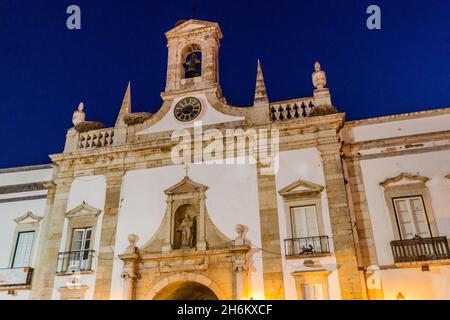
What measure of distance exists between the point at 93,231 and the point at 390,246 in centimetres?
945

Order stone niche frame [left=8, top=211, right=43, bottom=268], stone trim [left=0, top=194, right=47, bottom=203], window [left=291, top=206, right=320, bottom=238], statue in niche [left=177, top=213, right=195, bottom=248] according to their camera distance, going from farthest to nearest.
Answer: stone trim [left=0, top=194, right=47, bottom=203]
stone niche frame [left=8, top=211, right=43, bottom=268]
statue in niche [left=177, top=213, right=195, bottom=248]
window [left=291, top=206, right=320, bottom=238]

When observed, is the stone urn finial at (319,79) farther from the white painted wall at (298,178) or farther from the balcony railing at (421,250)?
the balcony railing at (421,250)

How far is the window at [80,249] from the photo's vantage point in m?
14.7

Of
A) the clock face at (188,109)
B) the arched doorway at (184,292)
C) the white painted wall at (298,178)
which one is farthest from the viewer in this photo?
the clock face at (188,109)

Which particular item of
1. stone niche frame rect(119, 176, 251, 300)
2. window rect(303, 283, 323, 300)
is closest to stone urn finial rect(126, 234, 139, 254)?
stone niche frame rect(119, 176, 251, 300)

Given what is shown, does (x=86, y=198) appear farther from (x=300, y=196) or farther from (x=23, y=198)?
(x=300, y=196)

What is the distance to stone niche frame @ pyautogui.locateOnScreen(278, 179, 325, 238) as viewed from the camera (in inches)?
540

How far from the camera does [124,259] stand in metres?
14.1

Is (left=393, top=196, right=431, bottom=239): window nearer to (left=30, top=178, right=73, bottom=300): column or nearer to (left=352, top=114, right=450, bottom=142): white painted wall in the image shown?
(left=352, top=114, right=450, bottom=142): white painted wall

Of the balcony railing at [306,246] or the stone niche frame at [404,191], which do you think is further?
the stone niche frame at [404,191]

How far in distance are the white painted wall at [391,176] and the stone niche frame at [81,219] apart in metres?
8.98

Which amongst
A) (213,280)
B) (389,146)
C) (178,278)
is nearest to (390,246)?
(389,146)

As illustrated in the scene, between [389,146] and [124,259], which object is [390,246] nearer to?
[389,146]

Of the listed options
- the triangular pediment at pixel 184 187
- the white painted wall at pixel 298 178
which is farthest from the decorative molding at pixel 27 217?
the white painted wall at pixel 298 178
